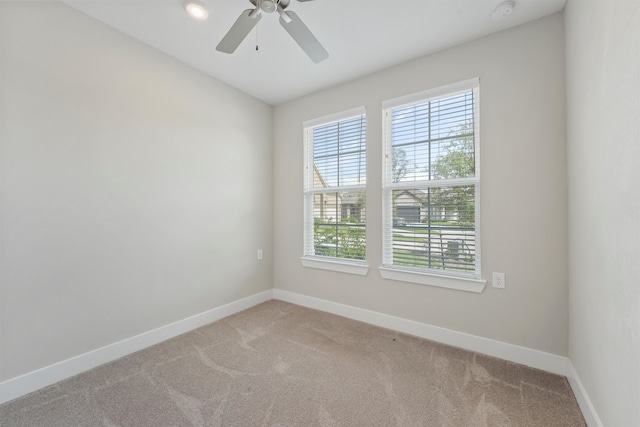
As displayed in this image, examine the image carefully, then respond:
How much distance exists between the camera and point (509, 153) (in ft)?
6.63

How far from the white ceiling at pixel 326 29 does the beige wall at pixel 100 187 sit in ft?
0.78

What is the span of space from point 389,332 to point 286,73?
112 inches

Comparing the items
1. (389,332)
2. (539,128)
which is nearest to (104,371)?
(389,332)

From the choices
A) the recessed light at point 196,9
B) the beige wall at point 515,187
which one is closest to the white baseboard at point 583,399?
the beige wall at point 515,187

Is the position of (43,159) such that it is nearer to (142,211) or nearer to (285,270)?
(142,211)

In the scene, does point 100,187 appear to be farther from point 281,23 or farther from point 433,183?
point 433,183

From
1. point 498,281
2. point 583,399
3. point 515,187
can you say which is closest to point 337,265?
point 498,281

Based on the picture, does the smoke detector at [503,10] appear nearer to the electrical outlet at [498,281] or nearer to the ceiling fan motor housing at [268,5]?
the ceiling fan motor housing at [268,5]

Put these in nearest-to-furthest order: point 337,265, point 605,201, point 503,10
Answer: point 605,201, point 503,10, point 337,265

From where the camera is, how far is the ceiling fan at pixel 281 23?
4.83 ft

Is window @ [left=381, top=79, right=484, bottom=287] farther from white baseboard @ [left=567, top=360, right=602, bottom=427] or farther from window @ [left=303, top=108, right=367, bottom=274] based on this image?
white baseboard @ [left=567, top=360, right=602, bottom=427]

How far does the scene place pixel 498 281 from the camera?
2053 mm

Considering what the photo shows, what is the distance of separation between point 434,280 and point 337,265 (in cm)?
103

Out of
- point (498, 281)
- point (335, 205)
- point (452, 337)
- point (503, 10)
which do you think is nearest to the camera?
point (503, 10)
